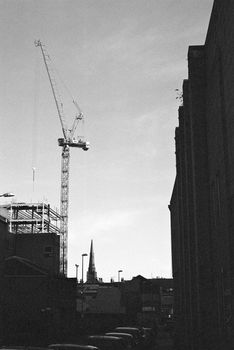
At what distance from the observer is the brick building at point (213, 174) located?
19188 mm

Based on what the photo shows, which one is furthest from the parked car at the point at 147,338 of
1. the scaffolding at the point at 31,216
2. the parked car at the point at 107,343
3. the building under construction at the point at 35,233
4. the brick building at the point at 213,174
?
the scaffolding at the point at 31,216

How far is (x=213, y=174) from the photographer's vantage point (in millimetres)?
23328

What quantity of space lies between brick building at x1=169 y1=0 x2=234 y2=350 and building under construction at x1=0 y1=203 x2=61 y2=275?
35726 millimetres

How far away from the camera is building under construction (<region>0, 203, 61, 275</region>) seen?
86562 millimetres

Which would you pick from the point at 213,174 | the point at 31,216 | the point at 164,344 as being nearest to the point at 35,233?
the point at 31,216

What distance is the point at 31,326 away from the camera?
42750 mm

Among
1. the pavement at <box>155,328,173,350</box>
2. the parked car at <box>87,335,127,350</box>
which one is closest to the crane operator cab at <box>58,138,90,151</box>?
the pavement at <box>155,328,173,350</box>

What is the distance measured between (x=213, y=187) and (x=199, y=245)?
321 centimetres

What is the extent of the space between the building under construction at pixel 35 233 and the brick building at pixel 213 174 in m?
35.7

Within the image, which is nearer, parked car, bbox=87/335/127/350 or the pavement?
parked car, bbox=87/335/127/350

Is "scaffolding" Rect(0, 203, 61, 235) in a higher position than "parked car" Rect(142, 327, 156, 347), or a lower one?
higher

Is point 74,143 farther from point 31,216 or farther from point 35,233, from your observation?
point 35,233

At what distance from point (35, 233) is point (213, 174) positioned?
68.9 metres

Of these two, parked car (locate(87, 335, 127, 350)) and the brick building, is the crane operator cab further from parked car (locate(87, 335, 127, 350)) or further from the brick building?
parked car (locate(87, 335, 127, 350))
